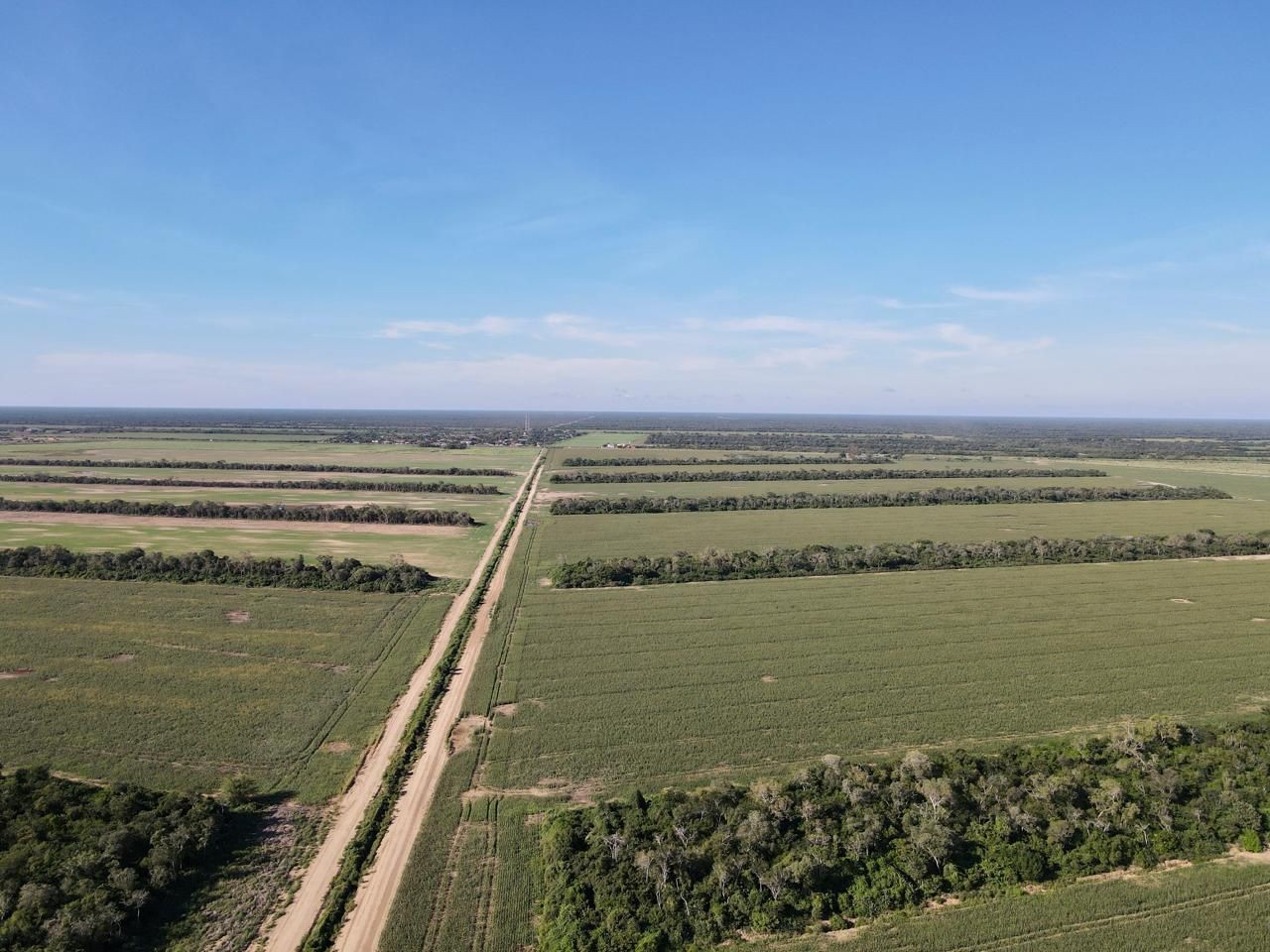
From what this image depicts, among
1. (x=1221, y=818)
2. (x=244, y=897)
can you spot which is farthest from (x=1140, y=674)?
(x=244, y=897)

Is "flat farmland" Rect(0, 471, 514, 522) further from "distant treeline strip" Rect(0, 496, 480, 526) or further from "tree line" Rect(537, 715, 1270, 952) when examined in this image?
"tree line" Rect(537, 715, 1270, 952)

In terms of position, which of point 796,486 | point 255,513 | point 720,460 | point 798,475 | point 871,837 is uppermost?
point 720,460

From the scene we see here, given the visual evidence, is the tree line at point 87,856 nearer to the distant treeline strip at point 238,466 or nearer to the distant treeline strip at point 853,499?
the distant treeline strip at point 853,499

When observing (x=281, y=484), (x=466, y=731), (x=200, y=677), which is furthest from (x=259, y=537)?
(x=466, y=731)

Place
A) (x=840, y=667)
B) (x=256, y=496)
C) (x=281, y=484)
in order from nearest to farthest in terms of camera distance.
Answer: (x=840, y=667), (x=256, y=496), (x=281, y=484)

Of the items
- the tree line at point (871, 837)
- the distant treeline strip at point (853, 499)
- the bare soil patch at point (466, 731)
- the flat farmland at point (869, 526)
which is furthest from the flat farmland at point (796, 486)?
the tree line at point (871, 837)

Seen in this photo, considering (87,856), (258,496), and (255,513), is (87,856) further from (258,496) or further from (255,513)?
(258,496)

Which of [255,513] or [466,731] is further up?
[255,513]
